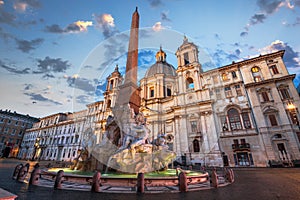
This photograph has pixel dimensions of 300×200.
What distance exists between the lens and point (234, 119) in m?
23.0

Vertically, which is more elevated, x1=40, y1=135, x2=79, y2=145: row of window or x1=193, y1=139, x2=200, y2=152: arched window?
x1=40, y1=135, x2=79, y2=145: row of window

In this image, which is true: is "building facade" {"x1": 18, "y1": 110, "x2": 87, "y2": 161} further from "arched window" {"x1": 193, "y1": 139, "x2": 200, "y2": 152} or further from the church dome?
"arched window" {"x1": 193, "y1": 139, "x2": 200, "y2": 152}

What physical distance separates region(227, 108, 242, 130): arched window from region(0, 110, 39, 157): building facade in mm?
67465

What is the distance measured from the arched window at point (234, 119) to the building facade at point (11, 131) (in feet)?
→ 221

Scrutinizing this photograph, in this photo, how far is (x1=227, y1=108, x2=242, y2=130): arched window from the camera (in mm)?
22492

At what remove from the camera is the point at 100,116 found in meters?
41.8

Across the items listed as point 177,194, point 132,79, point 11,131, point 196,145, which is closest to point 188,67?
point 196,145

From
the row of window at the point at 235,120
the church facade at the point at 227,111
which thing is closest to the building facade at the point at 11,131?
the church facade at the point at 227,111

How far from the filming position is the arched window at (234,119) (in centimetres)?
2249

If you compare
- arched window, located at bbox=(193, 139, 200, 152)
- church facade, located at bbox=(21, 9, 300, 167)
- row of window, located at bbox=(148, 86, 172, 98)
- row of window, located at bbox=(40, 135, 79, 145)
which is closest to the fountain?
church facade, located at bbox=(21, 9, 300, 167)

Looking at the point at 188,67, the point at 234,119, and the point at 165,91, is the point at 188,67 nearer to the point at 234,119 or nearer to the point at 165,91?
the point at 165,91

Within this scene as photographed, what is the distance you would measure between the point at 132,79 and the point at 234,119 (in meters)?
19.0

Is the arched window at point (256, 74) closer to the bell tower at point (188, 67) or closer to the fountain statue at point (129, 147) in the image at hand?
the bell tower at point (188, 67)

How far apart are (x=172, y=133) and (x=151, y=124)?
5.27 m
